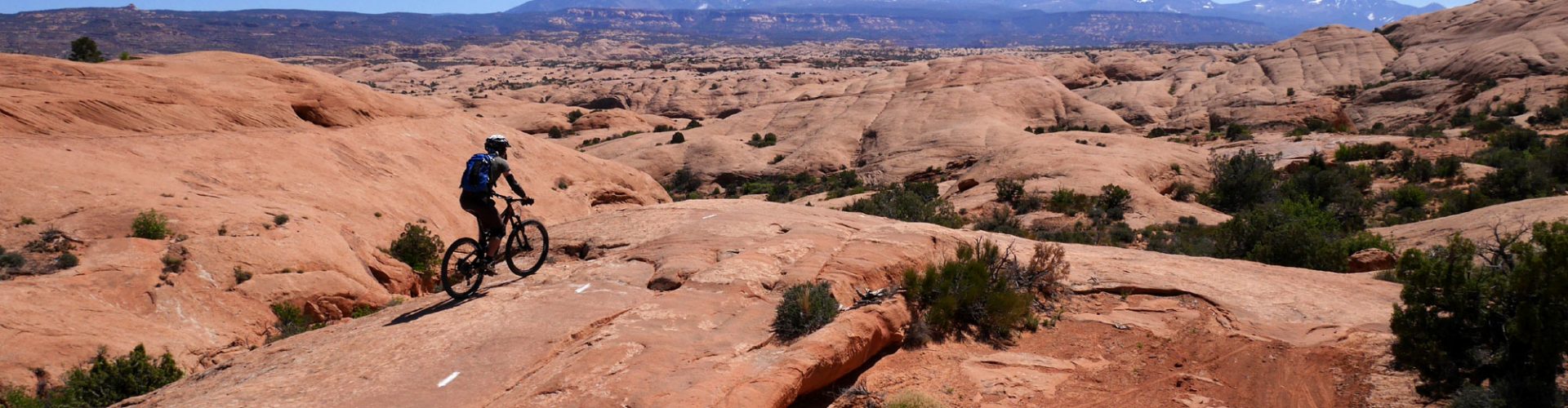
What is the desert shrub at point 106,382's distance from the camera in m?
6.89

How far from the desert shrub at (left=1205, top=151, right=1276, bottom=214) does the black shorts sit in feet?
72.4

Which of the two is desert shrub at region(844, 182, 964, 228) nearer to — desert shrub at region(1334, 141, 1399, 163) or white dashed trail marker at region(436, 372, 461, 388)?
white dashed trail marker at region(436, 372, 461, 388)

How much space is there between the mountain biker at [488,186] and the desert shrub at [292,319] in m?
2.30

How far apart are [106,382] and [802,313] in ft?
19.7

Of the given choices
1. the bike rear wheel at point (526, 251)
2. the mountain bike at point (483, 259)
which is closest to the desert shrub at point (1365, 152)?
the bike rear wheel at point (526, 251)

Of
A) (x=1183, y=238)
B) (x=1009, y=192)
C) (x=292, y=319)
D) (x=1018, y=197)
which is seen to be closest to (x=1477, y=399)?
(x=292, y=319)

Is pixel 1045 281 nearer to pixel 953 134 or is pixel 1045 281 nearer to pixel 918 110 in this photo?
pixel 953 134

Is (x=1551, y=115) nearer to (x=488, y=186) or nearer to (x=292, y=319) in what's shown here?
(x=488, y=186)

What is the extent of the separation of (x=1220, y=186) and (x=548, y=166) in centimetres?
1998

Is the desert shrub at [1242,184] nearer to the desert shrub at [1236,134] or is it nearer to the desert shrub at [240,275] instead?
the desert shrub at [1236,134]

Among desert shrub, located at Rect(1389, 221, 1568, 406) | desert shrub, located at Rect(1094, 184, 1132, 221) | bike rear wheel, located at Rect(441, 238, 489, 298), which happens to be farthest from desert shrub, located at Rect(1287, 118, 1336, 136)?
bike rear wheel, located at Rect(441, 238, 489, 298)

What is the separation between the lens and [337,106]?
56.5 feet

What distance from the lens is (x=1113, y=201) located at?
912 inches

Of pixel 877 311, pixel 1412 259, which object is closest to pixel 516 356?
pixel 877 311
